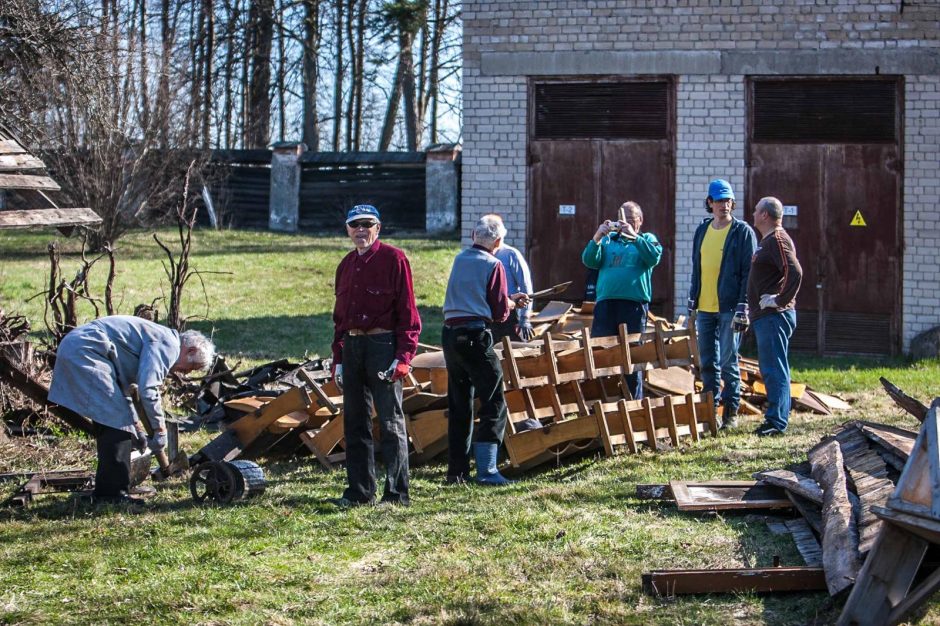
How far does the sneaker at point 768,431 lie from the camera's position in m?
9.54

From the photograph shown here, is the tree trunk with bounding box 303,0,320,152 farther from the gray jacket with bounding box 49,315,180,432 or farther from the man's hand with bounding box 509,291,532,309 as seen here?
the gray jacket with bounding box 49,315,180,432

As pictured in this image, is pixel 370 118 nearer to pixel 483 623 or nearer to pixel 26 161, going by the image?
pixel 26 161

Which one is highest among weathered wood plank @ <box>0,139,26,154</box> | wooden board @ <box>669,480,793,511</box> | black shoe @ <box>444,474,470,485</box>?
weathered wood plank @ <box>0,139,26,154</box>

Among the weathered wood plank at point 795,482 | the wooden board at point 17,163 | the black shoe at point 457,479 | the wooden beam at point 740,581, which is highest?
the wooden board at point 17,163

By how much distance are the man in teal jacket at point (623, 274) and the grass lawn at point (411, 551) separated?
1283 millimetres

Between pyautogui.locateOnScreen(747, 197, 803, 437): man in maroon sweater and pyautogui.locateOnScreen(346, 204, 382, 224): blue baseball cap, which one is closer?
pyautogui.locateOnScreen(346, 204, 382, 224): blue baseball cap

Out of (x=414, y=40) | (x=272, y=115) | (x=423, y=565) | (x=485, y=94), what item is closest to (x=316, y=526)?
(x=423, y=565)

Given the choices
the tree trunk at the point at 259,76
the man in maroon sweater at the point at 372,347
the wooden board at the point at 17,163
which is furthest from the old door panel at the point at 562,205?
the tree trunk at the point at 259,76

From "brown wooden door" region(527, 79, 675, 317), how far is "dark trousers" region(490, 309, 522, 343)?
5.39 m

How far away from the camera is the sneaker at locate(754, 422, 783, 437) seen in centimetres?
954

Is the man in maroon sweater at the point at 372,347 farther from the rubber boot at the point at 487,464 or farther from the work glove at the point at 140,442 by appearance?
the work glove at the point at 140,442

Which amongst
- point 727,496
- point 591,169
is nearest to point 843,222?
point 591,169

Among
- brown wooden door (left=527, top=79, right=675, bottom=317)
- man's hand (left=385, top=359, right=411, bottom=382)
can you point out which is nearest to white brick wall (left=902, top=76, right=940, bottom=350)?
brown wooden door (left=527, top=79, right=675, bottom=317)

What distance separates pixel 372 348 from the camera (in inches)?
291
